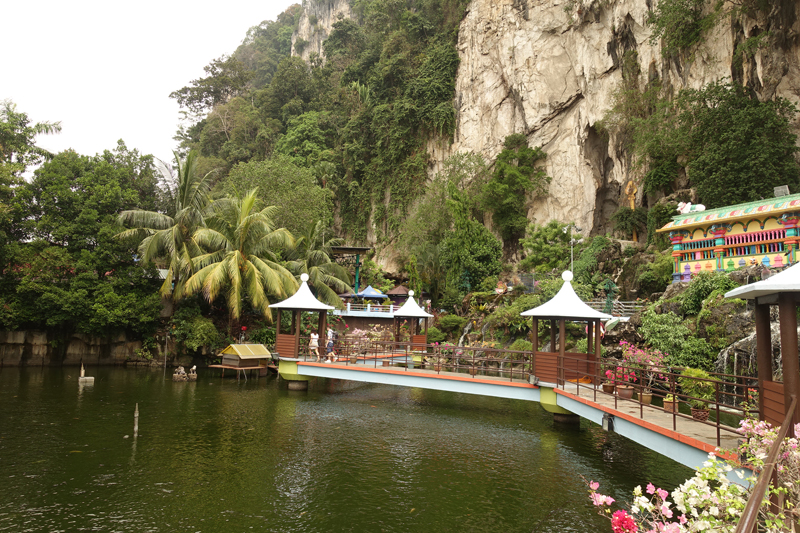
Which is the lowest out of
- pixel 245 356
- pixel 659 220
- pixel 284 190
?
pixel 245 356

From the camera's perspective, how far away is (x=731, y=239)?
2153 centimetres

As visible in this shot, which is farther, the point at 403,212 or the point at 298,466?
the point at 403,212

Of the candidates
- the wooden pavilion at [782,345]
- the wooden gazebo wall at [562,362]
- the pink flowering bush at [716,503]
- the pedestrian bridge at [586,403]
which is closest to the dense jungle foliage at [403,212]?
the wooden gazebo wall at [562,362]

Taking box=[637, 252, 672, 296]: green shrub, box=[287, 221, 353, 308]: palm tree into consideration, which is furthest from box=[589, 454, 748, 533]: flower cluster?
box=[287, 221, 353, 308]: palm tree

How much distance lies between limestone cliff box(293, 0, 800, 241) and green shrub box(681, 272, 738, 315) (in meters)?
15.2

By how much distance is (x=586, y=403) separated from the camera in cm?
1151

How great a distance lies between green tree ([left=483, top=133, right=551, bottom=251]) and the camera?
36.9 m

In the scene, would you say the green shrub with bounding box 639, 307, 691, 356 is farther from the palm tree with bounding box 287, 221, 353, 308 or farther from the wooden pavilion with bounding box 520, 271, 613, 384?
the palm tree with bounding box 287, 221, 353, 308

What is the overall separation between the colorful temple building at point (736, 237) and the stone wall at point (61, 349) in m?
28.0

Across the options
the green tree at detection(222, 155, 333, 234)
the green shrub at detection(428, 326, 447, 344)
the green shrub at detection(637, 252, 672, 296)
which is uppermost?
the green tree at detection(222, 155, 333, 234)

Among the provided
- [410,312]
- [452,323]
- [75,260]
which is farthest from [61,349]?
[452,323]

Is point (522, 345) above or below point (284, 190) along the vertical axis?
below

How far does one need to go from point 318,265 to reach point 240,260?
7090mm

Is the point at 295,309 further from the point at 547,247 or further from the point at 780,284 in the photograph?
the point at 547,247
